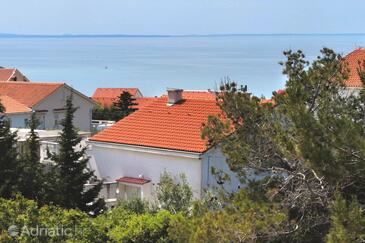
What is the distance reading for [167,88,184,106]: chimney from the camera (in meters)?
21.5

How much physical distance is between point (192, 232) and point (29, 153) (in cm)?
745

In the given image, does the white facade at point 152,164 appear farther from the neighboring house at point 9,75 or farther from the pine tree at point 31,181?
the neighboring house at point 9,75

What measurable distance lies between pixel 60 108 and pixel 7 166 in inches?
1043

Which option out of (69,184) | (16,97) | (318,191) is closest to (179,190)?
(69,184)

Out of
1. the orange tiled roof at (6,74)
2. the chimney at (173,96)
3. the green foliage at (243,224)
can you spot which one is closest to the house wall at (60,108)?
the chimney at (173,96)

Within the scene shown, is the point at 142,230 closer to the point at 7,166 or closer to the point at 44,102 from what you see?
the point at 7,166

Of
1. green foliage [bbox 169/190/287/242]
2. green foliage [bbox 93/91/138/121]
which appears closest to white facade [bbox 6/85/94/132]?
green foliage [bbox 93/91/138/121]

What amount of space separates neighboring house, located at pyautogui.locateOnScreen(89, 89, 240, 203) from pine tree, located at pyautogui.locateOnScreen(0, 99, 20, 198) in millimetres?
5320

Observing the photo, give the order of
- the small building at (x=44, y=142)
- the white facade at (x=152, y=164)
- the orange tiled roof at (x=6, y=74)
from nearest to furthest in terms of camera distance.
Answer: the small building at (x=44, y=142), the white facade at (x=152, y=164), the orange tiled roof at (x=6, y=74)

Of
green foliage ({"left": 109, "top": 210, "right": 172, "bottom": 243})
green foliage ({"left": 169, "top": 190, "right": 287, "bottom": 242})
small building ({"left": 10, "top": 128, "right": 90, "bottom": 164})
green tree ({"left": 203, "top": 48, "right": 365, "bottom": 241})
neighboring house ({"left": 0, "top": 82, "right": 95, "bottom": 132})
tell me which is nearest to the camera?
green tree ({"left": 203, "top": 48, "right": 365, "bottom": 241})

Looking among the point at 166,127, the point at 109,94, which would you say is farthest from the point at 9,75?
the point at 166,127

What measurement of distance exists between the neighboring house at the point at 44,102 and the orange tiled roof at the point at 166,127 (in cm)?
1571

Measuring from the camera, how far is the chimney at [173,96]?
70.4 feet

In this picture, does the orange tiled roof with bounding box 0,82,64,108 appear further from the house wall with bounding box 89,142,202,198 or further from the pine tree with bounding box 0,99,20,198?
the pine tree with bounding box 0,99,20,198
